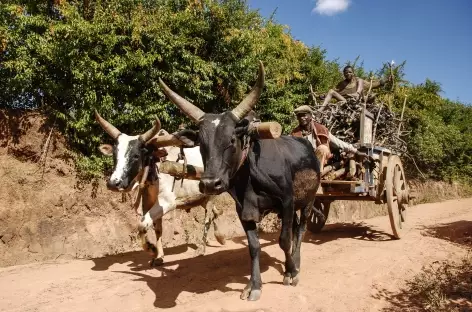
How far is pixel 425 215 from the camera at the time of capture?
1127 centimetres

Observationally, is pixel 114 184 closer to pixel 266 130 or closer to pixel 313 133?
pixel 266 130

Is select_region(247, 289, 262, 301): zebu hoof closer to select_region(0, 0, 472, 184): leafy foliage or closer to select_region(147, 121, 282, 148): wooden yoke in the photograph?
select_region(147, 121, 282, 148): wooden yoke

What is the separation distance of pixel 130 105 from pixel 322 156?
4157 mm

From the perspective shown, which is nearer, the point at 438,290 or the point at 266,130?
the point at 266,130

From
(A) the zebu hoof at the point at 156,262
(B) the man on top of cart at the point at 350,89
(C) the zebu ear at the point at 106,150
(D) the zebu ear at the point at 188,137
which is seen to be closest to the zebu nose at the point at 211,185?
(D) the zebu ear at the point at 188,137

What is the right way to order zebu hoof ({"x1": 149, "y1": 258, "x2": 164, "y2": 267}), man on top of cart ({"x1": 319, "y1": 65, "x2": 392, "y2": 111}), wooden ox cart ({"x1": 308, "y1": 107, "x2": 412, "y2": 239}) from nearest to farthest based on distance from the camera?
1. zebu hoof ({"x1": 149, "y1": 258, "x2": 164, "y2": 267})
2. wooden ox cart ({"x1": 308, "y1": 107, "x2": 412, "y2": 239})
3. man on top of cart ({"x1": 319, "y1": 65, "x2": 392, "y2": 111})

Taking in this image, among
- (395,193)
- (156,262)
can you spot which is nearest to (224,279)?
(156,262)

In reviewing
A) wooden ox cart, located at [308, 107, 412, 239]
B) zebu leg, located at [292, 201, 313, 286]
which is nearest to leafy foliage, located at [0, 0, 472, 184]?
wooden ox cart, located at [308, 107, 412, 239]

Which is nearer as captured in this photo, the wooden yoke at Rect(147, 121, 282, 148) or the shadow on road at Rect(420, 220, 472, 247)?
the wooden yoke at Rect(147, 121, 282, 148)

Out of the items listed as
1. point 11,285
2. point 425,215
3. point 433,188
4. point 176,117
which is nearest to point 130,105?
point 176,117

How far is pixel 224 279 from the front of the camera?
15.8 feet

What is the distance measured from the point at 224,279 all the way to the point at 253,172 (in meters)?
1.64

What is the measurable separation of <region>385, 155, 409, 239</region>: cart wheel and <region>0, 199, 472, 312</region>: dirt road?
0.39m

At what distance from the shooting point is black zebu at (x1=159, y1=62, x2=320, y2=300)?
11.8 feet
